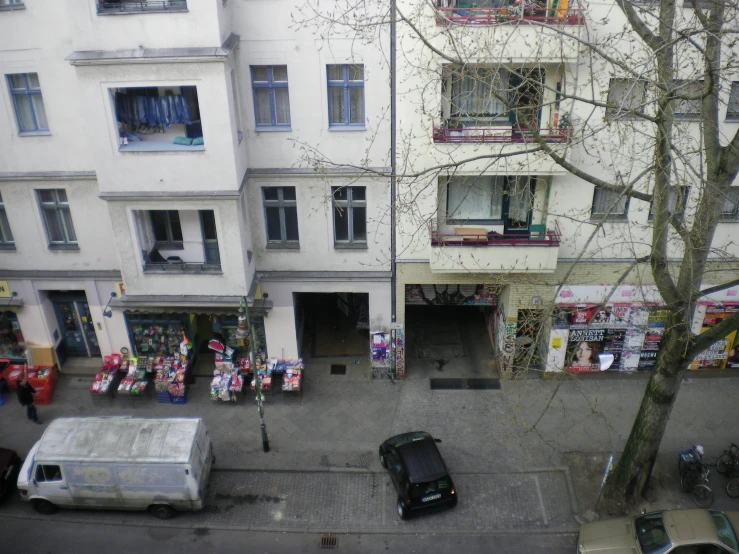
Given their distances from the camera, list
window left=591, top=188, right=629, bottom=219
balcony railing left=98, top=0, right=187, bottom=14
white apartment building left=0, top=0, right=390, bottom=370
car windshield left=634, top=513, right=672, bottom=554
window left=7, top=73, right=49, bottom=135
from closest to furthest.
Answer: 1. car windshield left=634, top=513, right=672, bottom=554
2. balcony railing left=98, top=0, right=187, bottom=14
3. white apartment building left=0, top=0, right=390, bottom=370
4. window left=7, top=73, right=49, bottom=135
5. window left=591, top=188, right=629, bottom=219

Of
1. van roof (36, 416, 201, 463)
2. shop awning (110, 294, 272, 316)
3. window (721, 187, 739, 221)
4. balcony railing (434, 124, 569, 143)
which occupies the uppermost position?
balcony railing (434, 124, 569, 143)

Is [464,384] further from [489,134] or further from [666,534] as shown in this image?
[489,134]

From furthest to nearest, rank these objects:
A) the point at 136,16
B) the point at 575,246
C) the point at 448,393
→ the point at 448,393 → the point at 575,246 → the point at 136,16

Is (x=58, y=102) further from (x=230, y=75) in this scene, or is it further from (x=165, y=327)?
(x=165, y=327)

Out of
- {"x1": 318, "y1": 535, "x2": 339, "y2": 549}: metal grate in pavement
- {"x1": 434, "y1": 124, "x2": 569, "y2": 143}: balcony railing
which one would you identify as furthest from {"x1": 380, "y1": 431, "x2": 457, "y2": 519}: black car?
{"x1": 434, "y1": 124, "x2": 569, "y2": 143}: balcony railing

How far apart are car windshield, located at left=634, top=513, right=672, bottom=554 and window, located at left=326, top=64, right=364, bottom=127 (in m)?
12.6

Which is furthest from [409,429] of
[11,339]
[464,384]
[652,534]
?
[11,339]

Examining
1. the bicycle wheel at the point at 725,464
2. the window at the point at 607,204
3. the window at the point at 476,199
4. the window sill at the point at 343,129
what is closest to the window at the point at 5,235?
the window sill at the point at 343,129

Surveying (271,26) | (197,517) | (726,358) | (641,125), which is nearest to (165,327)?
(197,517)

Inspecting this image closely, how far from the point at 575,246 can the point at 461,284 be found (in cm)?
398

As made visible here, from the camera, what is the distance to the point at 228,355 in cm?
2267

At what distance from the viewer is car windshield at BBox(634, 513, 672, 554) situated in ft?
50.6

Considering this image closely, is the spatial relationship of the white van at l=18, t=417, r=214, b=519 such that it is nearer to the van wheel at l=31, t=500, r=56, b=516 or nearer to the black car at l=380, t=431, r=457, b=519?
the van wheel at l=31, t=500, r=56, b=516

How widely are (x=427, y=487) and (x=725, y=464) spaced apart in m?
8.46
